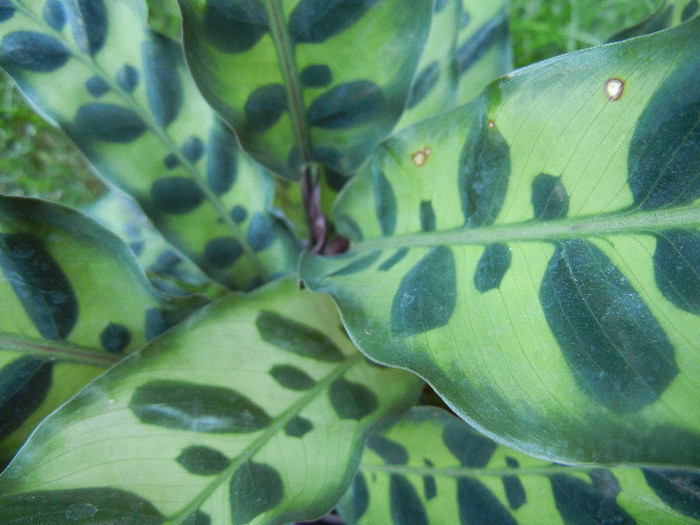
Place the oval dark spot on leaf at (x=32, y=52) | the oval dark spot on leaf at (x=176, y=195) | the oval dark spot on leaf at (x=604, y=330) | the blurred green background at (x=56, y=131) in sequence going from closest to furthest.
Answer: the oval dark spot on leaf at (x=604, y=330)
the oval dark spot on leaf at (x=32, y=52)
the oval dark spot on leaf at (x=176, y=195)
the blurred green background at (x=56, y=131)

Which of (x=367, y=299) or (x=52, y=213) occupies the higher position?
(x=52, y=213)

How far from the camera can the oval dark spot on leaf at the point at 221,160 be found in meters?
0.73

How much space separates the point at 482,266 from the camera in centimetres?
52

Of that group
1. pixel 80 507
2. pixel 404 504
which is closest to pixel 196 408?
pixel 80 507

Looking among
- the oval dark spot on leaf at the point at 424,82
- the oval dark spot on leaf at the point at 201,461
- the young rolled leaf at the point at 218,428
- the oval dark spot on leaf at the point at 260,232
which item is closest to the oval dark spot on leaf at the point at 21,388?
the young rolled leaf at the point at 218,428

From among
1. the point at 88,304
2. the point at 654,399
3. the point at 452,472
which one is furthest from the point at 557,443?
the point at 88,304

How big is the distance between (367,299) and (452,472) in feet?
0.99

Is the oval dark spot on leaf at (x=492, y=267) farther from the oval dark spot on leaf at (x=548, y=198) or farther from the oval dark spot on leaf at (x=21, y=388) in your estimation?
the oval dark spot on leaf at (x=21, y=388)

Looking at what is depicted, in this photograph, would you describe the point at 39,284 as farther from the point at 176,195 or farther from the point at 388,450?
the point at 388,450

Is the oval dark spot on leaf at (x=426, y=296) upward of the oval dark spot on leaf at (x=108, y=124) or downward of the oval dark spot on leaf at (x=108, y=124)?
downward

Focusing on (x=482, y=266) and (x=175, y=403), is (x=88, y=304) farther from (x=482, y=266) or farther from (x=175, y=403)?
(x=482, y=266)

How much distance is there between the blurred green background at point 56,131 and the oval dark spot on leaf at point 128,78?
0.61 meters

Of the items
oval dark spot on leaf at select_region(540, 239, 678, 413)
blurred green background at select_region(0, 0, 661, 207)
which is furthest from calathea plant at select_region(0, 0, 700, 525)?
blurred green background at select_region(0, 0, 661, 207)

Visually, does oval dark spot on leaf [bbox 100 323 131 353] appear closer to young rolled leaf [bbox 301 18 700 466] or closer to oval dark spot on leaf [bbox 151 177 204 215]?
oval dark spot on leaf [bbox 151 177 204 215]
